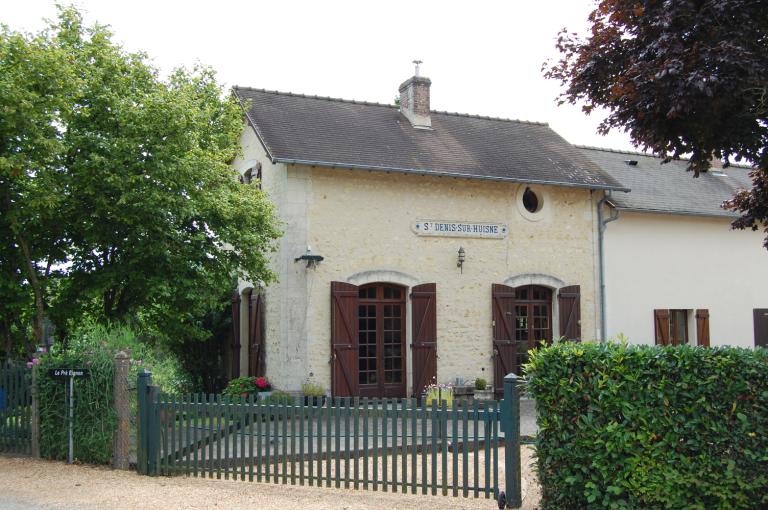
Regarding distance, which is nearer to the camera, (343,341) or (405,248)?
(343,341)

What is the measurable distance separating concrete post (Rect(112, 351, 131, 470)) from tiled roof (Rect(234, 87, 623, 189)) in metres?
5.14

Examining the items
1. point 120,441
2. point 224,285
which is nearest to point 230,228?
point 224,285

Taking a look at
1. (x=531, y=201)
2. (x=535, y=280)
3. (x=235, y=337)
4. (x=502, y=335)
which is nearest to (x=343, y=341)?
(x=235, y=337)

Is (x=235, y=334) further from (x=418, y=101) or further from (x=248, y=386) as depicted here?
(x=418, y=101)

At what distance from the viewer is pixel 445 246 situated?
1433 cm

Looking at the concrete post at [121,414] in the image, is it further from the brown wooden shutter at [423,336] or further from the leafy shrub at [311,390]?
the brown wooden shutter at [423,336]

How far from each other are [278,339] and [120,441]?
5.06 metres

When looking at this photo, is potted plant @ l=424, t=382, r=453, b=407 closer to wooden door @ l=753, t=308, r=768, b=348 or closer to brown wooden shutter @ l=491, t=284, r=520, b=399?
brown wooden shutter @ l=491, t=284, r=520, b=399

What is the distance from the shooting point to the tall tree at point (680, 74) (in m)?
6.95

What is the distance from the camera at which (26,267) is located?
1016cm

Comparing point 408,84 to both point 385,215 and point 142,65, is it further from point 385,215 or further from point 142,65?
point 142,65

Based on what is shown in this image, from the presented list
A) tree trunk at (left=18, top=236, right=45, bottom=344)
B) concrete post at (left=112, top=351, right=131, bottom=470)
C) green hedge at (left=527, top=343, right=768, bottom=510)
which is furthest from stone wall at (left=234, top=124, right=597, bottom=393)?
green hedge at (left=527, top=343, right=768, bottom=510)

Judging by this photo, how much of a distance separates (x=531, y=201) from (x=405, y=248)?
3363mm

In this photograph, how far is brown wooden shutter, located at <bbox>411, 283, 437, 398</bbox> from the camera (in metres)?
13.7
